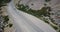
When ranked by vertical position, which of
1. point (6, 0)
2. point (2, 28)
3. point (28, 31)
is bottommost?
point (6, 0)

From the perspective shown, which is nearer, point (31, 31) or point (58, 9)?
point (31, 31)

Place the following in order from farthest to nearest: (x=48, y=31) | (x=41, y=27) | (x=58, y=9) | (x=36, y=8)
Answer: (x=36, y=8), (x=58, y=9), (x=41, y=27), (x=48, y=31)

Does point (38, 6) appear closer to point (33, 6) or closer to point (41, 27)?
point (33, 6)

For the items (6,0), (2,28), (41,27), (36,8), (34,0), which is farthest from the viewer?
(6,0)

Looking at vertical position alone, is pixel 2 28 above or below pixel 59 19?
below

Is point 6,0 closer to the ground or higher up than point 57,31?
closer to the ground

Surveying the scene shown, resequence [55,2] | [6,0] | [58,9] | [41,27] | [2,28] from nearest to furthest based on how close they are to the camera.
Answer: [41,27] < [2,28] < [58,9] < [55,2] < [6,0]

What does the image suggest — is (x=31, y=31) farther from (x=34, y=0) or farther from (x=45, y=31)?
(x=34, y=0)

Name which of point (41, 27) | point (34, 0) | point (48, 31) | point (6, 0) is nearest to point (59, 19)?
point (41, 27)

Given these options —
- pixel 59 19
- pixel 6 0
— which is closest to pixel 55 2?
pixel 59 19
